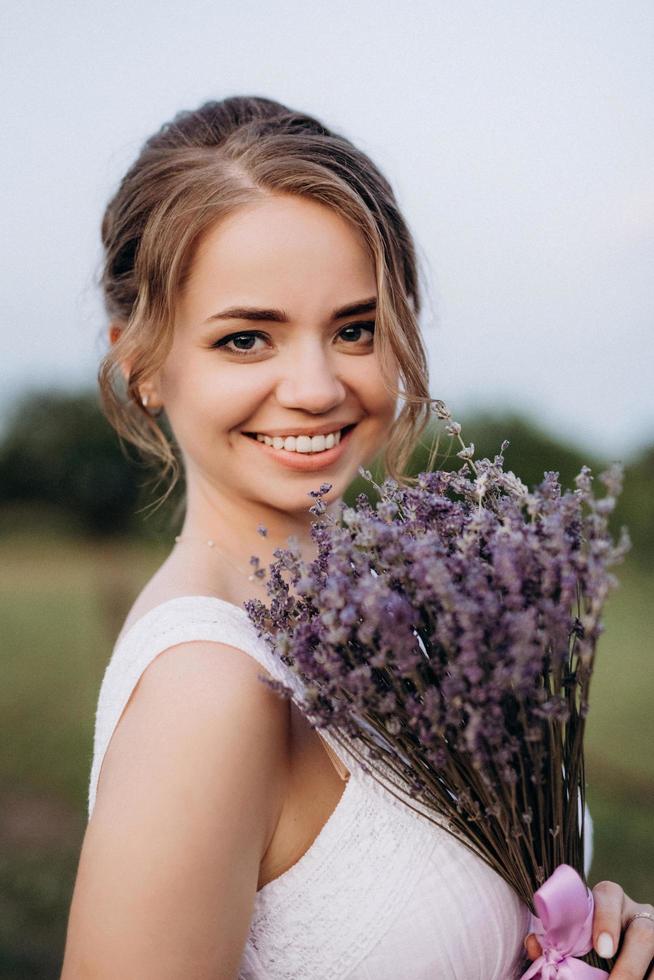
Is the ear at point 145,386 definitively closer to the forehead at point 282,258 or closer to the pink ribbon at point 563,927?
the forehead at point 282,258

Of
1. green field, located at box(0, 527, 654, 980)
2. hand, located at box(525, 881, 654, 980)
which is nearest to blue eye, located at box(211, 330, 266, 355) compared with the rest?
hand, located at box(525, 881, 654, 980)

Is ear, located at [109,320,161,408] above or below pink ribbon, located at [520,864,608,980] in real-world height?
above

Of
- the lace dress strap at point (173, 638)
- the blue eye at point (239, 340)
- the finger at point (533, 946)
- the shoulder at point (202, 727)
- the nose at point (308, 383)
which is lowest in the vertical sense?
the finger at point (533, 946)

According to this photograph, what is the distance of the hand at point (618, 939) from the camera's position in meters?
1.77

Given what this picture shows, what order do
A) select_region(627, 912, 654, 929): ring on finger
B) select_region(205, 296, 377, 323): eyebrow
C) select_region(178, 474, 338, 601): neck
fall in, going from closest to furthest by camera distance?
select_region(627, 912, 654, 929): ring on finger, select_region(205, 296, 377, 323): eyebrow, select_region(178, 474, 338, 601): neck

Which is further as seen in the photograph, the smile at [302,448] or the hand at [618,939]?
the smile at [302,448]

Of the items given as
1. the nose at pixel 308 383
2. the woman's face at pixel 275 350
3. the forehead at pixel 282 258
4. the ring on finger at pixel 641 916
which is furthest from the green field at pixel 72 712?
the forehead at pixel 282 258

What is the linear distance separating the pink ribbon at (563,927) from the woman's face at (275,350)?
3.25 feet

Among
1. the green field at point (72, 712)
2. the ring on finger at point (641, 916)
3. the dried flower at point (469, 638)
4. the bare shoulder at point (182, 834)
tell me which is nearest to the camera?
the dried flower at point (469, 638)

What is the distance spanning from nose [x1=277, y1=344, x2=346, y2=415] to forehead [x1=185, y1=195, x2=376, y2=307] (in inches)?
4.9

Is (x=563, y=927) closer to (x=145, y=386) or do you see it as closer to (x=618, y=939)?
(x=618, y=939)

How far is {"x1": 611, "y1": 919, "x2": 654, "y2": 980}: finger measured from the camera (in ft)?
5.80

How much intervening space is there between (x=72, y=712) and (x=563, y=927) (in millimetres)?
7182

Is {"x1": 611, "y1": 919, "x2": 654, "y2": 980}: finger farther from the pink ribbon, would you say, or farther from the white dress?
the white dress
